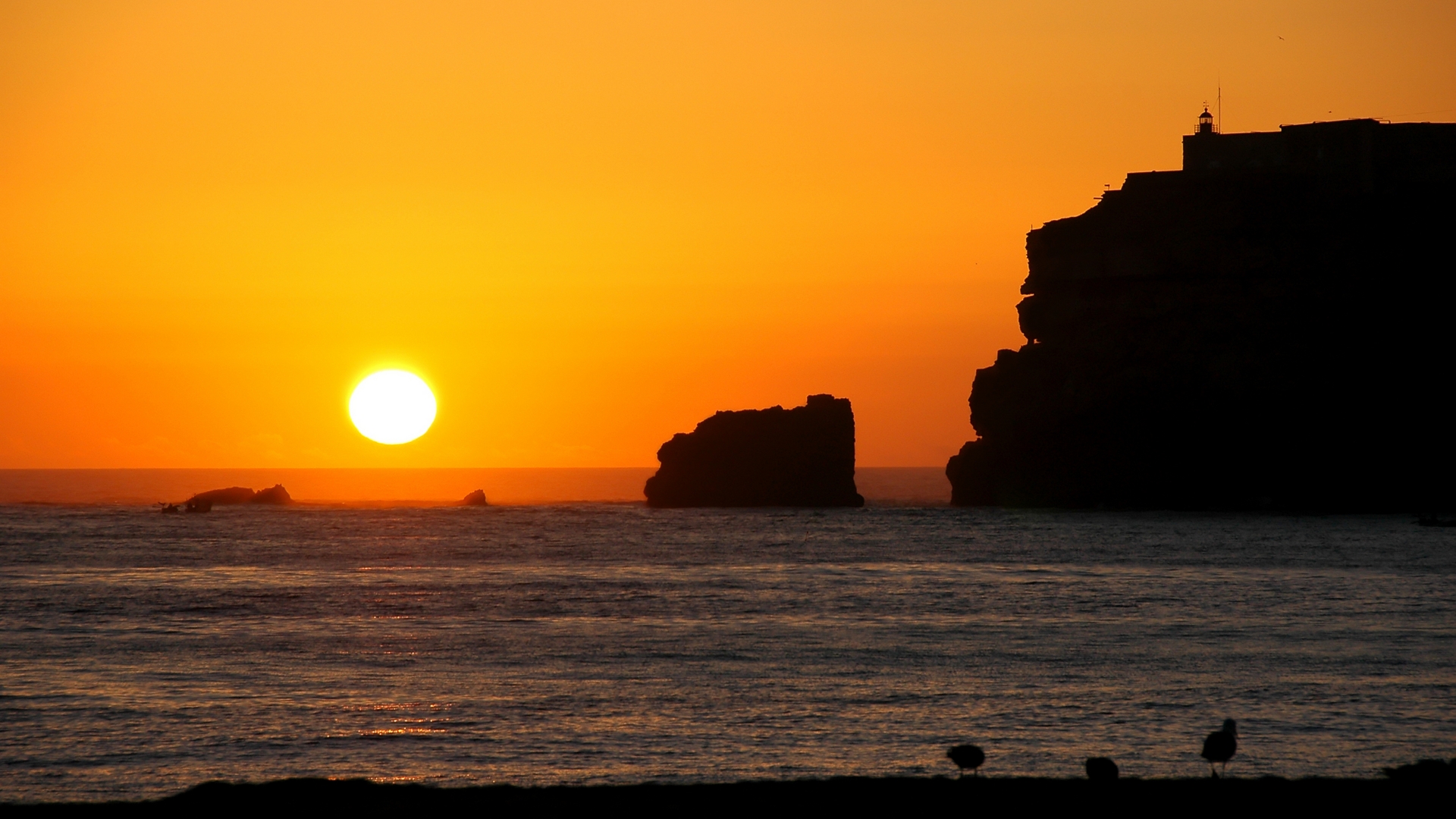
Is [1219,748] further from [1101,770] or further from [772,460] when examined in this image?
[772,460]

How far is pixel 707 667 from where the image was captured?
30375 millimetres

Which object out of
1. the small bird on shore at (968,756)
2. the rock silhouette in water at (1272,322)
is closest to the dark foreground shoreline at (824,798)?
the small bird on shore at (968,756)

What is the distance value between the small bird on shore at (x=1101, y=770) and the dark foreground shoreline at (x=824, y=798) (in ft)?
0.34

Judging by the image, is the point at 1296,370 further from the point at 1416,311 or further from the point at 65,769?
the point at 65,769

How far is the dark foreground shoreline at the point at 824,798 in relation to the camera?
15758 mm

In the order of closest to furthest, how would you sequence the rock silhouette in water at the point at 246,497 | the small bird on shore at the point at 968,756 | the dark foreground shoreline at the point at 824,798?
the dark foreground shoreline at the point at 824,798, the small bird on shore at the point at 968,756, the rock silhouette in water at the point at 246,497

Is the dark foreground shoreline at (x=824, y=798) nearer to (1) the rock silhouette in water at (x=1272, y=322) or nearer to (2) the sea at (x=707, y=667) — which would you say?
(2) the sea at (x=707, y=667)

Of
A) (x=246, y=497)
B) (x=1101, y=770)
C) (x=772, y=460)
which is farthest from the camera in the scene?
(x=246, y=497)

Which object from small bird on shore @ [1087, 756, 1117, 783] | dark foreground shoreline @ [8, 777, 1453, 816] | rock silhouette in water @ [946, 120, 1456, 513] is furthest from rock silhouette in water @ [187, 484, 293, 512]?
small bird on shore @ [1087, 756, 1117, 783]

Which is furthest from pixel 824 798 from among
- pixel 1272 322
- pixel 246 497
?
pixel 246 497

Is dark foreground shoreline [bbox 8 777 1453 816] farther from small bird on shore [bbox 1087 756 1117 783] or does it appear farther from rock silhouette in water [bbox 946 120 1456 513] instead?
rock silhouette in water [bbox 946 120 1456 513]

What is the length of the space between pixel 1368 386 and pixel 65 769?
401ft

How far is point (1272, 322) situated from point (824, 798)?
116 m

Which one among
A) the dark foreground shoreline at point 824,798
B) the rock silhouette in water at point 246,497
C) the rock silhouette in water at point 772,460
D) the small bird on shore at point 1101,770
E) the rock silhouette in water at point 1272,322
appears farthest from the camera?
the rock silhouette in water at point 246,497
